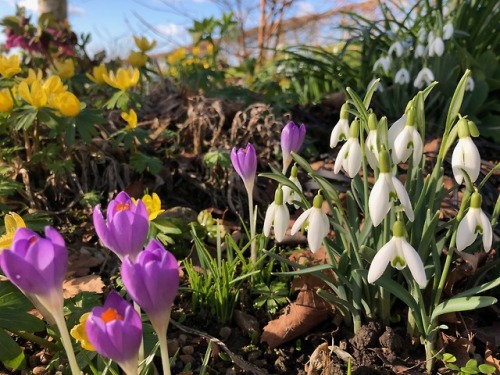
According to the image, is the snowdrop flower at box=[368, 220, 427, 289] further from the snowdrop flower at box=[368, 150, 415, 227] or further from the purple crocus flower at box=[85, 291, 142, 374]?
the purple crocus flower at box=[85, 291, 142, 374]

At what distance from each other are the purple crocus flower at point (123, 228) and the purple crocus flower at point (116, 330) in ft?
0.56

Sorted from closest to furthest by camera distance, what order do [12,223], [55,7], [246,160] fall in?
[12,223], [246,160], [55,7]

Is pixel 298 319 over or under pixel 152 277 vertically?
under

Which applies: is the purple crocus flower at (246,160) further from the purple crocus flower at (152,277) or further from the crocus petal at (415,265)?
the purple crocus flower at (152,277)

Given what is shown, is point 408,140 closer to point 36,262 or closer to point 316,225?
point 316,225

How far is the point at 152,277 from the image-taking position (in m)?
0.81

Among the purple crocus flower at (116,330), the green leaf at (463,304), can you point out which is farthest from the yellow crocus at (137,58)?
the purple crocus flower at (116,330)

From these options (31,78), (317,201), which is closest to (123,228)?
(317,201)

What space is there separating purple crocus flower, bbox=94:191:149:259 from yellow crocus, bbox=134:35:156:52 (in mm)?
2667

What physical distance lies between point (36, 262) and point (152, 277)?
0.19m

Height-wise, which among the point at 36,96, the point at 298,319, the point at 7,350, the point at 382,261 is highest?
the point at 36,96

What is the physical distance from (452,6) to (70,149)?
2.80 metres

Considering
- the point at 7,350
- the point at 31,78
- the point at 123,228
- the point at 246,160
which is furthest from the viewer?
the point at 31,78

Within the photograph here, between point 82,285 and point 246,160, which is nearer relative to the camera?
point 246,160
